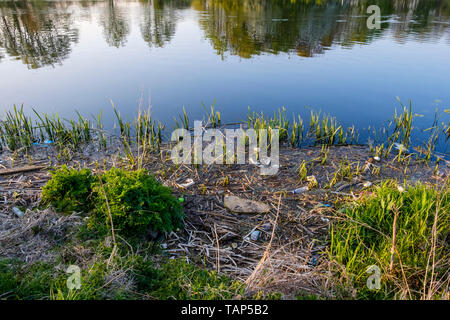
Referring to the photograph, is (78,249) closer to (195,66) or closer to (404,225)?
(404,225)

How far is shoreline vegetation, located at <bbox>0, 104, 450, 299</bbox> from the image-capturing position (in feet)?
8.06

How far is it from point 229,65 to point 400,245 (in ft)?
32.9

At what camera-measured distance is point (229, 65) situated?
37.7 feet

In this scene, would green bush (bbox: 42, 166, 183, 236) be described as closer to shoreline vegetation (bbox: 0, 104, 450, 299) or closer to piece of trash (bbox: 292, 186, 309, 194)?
shoreline vegetation (bbox: 0, 104, 450, 299)

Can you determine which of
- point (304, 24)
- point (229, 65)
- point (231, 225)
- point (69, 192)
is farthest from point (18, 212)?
point (304, 24)

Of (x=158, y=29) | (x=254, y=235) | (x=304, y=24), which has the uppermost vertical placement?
(x=304, y=24)

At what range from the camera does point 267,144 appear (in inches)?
231

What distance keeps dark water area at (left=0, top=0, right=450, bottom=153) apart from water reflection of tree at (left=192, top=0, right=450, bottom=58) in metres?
0.12

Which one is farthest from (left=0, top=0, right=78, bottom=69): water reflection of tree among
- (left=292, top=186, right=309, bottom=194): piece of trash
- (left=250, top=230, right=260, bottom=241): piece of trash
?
(left=250, top=230, right=260, bottom=241): piece of trash

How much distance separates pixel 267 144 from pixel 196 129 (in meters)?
1.74

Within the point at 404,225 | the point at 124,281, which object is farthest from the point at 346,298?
the point at 124,281

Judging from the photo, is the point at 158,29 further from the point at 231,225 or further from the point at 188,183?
the point at 231,225

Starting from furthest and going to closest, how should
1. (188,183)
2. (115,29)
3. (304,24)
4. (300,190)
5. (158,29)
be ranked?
(304,24), (115,29), (158,29), (188,183), (300,190)
